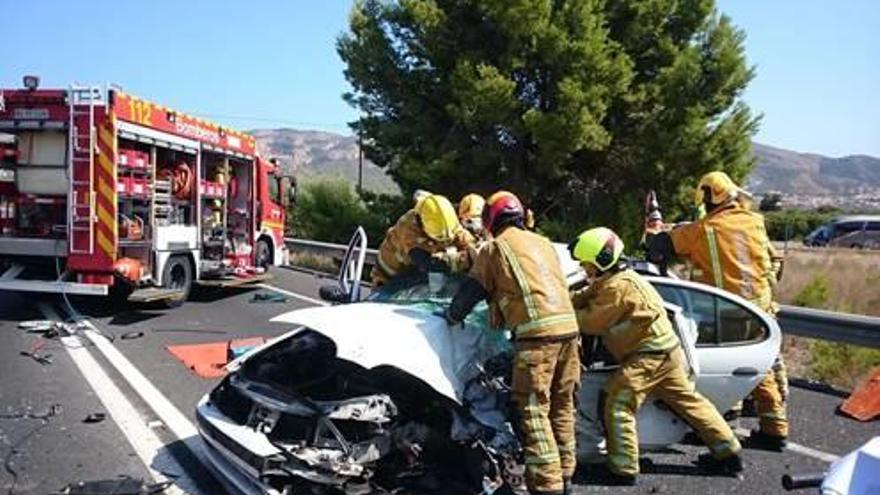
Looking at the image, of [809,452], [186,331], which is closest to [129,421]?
[186,331]

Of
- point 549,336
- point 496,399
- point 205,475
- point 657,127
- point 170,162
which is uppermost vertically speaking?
point 657,127

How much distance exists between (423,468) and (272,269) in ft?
44.9

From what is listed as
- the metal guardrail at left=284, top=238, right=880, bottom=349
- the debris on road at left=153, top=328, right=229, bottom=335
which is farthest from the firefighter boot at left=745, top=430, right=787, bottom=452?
the debris on road at left=153, top=328, right=229, bottom=335

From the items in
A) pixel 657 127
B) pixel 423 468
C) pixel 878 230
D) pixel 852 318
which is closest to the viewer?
pixel 423 468

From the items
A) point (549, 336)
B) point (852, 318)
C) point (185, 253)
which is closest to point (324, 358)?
point (549, 336)

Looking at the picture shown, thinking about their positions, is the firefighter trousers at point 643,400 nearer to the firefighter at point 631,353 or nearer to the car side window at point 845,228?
the firefighter at point 631,353

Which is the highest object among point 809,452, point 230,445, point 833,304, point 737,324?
point 737,324

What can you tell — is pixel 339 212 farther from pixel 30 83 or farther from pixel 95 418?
pixel 95 418

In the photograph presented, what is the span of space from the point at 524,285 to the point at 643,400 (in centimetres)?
111

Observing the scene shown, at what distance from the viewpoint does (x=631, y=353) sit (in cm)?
506

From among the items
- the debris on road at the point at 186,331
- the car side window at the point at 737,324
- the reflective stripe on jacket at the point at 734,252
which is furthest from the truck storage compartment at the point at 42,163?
the car side window at the point at 737,324

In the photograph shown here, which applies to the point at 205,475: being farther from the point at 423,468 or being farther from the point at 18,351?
the point at 18,351

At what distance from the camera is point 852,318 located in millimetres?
7789

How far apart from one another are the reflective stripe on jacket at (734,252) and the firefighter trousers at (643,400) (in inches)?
53.2
